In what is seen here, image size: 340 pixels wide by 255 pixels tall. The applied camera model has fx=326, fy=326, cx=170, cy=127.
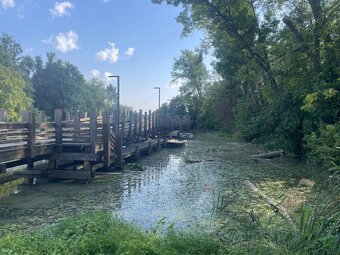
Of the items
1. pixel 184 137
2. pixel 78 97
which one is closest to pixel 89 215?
pixel 184 137

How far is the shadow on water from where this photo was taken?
7531 mm

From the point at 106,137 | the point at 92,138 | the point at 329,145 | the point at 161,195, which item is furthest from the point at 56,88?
the point at 329,145

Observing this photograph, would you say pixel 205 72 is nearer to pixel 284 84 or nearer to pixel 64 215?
pixel 284 84

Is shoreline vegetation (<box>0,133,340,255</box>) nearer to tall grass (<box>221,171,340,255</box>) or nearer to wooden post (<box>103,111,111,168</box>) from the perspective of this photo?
tall grass (<box>221,171,340,255</box>)

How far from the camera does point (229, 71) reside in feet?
82.0

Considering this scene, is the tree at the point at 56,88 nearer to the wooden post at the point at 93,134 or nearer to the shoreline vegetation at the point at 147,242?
the wooden post at the point at 93,134

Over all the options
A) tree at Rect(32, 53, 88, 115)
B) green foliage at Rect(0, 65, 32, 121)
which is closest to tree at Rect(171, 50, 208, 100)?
tree at Rect(32, 53, 88, 115)

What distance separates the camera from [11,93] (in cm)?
2964

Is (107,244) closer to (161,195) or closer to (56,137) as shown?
(161,195)

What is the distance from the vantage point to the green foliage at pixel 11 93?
28.6m

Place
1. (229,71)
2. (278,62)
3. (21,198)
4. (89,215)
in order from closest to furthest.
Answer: (89,215)
(21,198)
(278,62)
(229,71)

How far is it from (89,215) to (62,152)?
20.5 ft

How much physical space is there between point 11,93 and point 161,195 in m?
24.8

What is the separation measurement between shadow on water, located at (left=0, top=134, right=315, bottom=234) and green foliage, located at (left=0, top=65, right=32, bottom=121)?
754 inches
